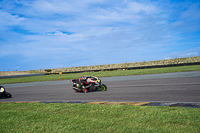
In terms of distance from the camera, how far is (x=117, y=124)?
4.01 meters

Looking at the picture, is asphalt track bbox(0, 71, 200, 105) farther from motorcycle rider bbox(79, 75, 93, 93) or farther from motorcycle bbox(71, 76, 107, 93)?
motorcycle rider bbox(79, 75, 93, 93)

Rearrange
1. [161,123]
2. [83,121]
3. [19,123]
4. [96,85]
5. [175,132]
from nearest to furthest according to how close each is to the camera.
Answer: [175,132] < [161,123] < [83,121] < [19,123] < [96,85]

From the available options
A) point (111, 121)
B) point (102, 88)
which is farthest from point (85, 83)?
point (111, 121)

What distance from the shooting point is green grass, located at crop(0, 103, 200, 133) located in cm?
371

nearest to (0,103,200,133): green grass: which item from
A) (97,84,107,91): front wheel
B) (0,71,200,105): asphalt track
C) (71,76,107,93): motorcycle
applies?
(0,71,200,105): asphalt track

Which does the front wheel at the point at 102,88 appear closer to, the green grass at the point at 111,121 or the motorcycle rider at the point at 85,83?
the motorcycle rider at the point at 85,83

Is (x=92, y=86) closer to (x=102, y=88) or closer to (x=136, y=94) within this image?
(x=102, y=88)

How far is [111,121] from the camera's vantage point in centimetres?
423

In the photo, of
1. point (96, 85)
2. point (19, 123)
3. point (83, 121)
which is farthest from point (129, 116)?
point (96, 85)

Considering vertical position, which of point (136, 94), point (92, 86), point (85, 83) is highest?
point (85, 83)

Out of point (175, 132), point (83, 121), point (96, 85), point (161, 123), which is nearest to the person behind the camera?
point (175, 132)

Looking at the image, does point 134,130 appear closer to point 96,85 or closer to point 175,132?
point 175,132

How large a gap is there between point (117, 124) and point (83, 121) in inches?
35.8

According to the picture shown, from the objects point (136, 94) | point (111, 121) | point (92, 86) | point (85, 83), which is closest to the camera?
point (111, 121)
